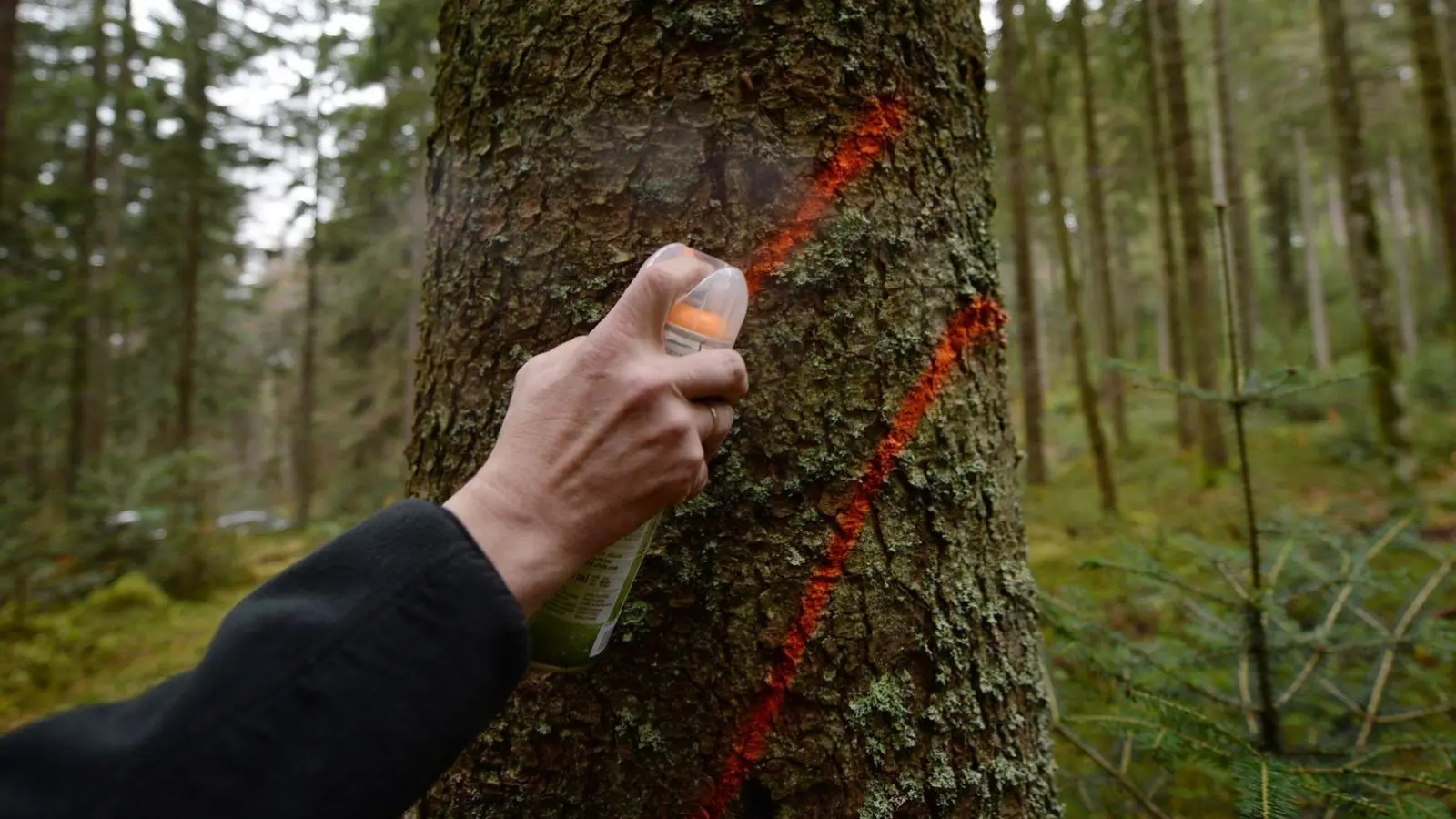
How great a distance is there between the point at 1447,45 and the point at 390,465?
73.5 ft

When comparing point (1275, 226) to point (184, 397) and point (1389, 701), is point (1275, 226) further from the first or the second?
point (184, 397)

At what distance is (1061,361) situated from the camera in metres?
31.9

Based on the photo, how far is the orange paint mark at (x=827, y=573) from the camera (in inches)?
43.1

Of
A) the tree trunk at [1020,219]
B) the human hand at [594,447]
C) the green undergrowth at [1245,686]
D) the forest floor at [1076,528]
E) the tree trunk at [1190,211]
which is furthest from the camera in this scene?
the tree trunk at [1020,219]

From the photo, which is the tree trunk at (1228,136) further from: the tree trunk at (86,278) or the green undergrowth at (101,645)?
the tree trunk at (86,278)

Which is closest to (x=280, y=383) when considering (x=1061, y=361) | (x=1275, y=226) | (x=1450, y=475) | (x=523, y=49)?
(x=523, y=49)

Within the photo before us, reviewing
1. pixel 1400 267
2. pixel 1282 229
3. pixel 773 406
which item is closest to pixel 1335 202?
pixel 1282 229

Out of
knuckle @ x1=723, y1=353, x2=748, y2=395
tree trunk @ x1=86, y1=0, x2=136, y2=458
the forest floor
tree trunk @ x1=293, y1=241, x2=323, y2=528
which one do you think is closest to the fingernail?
knuckle @ x1=723, y1=353, x2=748, y2=395

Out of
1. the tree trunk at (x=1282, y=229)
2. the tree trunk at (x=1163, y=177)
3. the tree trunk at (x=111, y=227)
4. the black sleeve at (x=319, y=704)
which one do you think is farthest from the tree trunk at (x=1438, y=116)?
the tree trunk at (x=1282, y=229)

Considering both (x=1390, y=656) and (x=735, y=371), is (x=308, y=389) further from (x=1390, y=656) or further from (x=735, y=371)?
(x=1390, y=656)

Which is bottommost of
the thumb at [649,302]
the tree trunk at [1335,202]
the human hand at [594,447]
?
the human hand at [594,447]

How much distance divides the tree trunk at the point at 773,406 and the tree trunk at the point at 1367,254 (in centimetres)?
823

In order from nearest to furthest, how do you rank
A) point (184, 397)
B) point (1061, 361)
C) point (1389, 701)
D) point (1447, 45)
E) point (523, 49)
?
point (523, 49) < point (1389, 701) < point (184, 397) < point (1447, 45) < point (1061, 361)

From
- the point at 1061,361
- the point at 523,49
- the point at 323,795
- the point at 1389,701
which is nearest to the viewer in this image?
the point at 323,795
